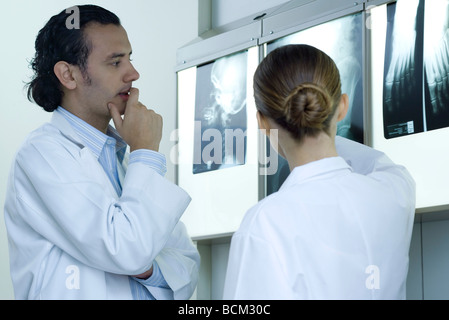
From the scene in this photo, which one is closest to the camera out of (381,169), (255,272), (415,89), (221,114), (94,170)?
(255,272)

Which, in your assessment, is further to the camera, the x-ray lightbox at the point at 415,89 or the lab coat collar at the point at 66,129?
the x-ray lightbox at the point at 415,89

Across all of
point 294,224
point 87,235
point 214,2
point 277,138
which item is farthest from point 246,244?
point 214,2

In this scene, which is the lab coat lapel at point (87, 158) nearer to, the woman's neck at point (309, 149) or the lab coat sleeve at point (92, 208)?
the lab coat sleeve at point (92, 208)

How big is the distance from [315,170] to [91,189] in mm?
504

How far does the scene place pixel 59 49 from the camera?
5.62ft

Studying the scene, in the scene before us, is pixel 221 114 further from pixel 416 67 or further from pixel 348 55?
pixel 416 67

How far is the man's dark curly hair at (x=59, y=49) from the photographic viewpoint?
1.70m

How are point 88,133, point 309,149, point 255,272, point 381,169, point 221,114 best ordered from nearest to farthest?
point 255,272, point 309,149, point 381,169, point 88,133, point 221,114

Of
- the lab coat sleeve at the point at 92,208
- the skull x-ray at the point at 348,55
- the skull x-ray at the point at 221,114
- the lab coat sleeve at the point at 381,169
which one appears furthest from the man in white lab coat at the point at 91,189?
the skull x-ray at the point at 221,114

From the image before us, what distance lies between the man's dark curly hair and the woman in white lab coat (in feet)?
1.91

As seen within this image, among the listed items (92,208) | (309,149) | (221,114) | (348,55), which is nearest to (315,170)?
(309,149)

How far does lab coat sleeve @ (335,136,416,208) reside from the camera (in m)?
1.33

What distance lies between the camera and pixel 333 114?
1.32 metres

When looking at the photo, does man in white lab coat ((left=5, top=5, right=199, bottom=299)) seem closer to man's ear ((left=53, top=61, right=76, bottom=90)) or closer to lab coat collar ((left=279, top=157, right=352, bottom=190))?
man's ear ((left=53, top=61, right=76, bottom=90))
